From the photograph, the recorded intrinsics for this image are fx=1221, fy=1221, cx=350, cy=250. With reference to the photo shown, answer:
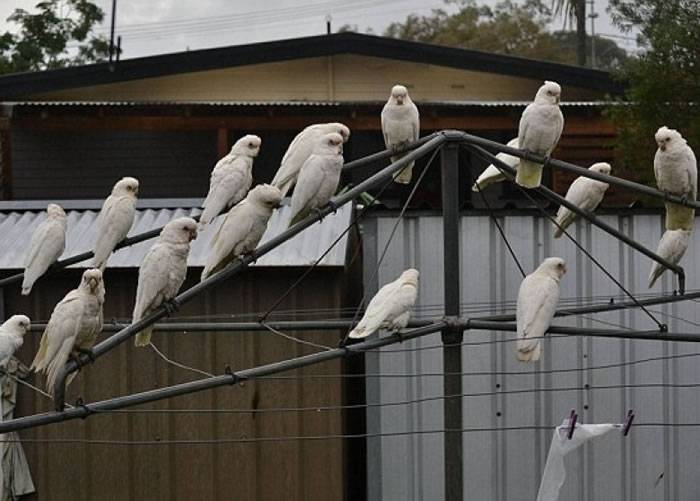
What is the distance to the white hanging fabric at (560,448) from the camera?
651 cm

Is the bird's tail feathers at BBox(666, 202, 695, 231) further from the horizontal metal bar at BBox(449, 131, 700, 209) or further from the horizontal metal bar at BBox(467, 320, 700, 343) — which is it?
the horizontal metal bar at BBox(467, 320, 700, 343)

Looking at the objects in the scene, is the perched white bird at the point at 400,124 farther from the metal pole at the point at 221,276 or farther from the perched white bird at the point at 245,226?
the metal pole at the point at 221,276

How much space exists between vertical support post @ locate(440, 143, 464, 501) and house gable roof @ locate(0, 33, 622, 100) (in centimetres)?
937

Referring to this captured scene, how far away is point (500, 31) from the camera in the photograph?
39.6m

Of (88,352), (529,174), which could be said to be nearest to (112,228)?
(88,352)

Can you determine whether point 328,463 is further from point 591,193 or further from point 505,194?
point 505,194

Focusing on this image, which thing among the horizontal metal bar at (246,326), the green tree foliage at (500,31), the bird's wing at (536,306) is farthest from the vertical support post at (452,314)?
the green tree foliage at (500,31)

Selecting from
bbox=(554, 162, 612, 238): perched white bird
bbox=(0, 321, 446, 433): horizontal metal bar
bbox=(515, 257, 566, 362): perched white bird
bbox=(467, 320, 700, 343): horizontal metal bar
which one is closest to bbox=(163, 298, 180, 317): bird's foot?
bbox=(0, 321, 446, 433): horizontal metal bar

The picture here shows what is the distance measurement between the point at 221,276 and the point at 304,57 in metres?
10.1

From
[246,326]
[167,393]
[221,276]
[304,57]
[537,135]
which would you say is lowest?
[167,393]

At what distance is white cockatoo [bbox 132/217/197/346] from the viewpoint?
5.87 metres

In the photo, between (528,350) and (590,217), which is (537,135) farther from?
(528,350)

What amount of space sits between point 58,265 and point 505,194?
28.9 feet

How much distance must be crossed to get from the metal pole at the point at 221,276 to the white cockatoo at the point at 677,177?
188cm
